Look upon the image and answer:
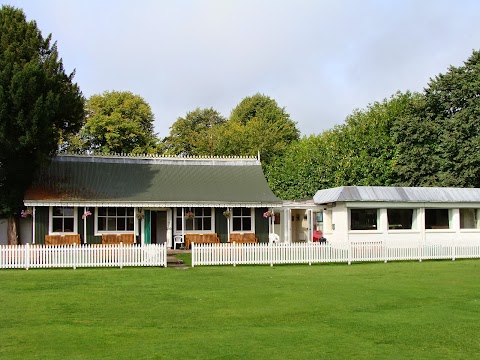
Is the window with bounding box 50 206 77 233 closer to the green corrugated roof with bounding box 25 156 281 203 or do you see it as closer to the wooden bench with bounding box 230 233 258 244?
the green corrugated roof with bounding box 25 156 281 203

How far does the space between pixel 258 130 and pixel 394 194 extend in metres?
26.7

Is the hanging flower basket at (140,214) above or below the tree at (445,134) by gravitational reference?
below

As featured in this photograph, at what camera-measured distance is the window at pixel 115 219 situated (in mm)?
28625

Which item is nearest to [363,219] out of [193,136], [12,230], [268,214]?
[268,214]

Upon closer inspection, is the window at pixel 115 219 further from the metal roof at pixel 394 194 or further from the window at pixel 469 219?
the window at pixel 469 219

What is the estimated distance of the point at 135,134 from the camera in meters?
48.3

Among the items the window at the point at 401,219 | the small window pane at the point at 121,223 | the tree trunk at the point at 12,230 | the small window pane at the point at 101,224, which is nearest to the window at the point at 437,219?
the window at the point at 401,219

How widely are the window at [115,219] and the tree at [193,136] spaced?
24.5 m

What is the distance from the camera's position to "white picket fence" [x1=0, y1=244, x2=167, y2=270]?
20.4 m

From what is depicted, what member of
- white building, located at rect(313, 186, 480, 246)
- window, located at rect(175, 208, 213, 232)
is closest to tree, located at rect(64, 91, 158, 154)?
window, located at rect(175, 208, 213, 232)

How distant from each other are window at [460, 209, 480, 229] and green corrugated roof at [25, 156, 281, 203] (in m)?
8.90

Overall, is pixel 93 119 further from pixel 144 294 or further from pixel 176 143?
pixel 144 294

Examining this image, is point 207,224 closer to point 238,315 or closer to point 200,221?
point 200,221

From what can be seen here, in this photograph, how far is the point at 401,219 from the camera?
27.4 m
